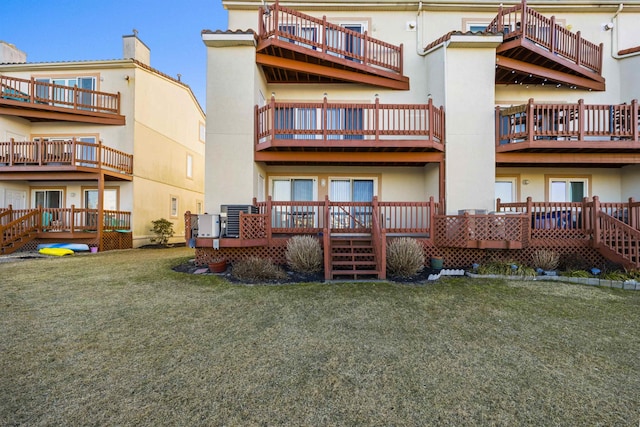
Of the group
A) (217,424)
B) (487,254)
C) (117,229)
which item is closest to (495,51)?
(487,254)

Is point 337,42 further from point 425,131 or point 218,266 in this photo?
point 218,266

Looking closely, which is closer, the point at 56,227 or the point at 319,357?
the point at 319,357

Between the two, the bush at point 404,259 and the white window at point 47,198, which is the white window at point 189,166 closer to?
the white window at point 47,198

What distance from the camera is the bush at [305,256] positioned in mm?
7641

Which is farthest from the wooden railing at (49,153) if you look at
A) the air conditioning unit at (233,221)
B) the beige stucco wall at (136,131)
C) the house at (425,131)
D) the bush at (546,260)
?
the bush at (546,260)

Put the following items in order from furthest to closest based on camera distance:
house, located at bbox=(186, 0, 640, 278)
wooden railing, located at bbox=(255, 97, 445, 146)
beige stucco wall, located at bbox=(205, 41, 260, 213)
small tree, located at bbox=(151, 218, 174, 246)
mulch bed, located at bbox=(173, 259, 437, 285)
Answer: small tree, located at bbox=(151, 218, 174, 246)
beige stucco wall, located at bbox=(205, 41, 260, 213)
wooden railing, located at bbox=(255, 97, 445, 146)
house, located at bbox=(186, 0, 640, 278)
mulch bed, located at bbox=(173, 259, 437, 285)

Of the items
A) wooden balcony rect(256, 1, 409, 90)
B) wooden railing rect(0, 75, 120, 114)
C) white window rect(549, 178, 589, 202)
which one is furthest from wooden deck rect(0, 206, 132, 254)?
white window rect(549, 178, 589, 202)

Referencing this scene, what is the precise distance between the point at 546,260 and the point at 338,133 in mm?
7047

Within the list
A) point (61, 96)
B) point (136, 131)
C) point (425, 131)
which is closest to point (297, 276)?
point (425, 131)

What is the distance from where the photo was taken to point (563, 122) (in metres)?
9.27

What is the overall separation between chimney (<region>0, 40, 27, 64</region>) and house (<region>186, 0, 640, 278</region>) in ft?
47.4

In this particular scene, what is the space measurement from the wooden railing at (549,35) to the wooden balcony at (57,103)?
58.2 feet

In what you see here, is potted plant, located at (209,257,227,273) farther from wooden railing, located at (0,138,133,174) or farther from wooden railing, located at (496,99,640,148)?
wooden railing, located at (496,99,640,148)

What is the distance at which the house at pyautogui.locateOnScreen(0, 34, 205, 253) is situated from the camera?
12609 mm
